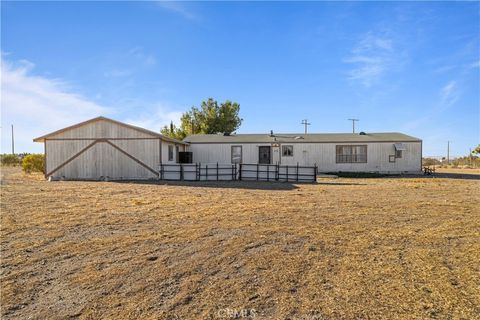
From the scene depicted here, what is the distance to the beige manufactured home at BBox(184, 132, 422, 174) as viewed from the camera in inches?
1033

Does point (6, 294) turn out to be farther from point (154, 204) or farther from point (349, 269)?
point (154, 204)

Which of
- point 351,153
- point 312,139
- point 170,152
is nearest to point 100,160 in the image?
point 170,152

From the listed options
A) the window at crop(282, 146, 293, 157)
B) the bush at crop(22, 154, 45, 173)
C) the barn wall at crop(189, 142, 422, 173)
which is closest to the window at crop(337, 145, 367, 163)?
the barn wall at crop(189, 142, 422, 173)

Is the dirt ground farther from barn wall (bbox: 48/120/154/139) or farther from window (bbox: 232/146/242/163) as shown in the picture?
window (bbox: 232/146/242/163)

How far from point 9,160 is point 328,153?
4201 cm

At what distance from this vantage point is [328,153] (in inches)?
1051

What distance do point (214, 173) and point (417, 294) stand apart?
53.9 ft

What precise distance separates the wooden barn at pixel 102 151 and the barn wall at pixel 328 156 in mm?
6523

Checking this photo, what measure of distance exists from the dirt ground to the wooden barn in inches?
482

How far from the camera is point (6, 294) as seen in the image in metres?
3.71

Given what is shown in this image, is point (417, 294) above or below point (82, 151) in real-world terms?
below

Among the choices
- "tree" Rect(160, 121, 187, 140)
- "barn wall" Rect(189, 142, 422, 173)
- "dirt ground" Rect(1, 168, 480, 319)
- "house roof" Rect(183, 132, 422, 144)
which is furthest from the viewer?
"tree" Rect(160, 121, 187, 140)

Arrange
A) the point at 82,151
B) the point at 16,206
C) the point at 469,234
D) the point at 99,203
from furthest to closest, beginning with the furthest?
the point at 82,151 → the point at 99,203 → the point at 16,206 → the point at 469,234

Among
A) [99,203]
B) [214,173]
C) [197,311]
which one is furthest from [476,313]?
[214,173]
